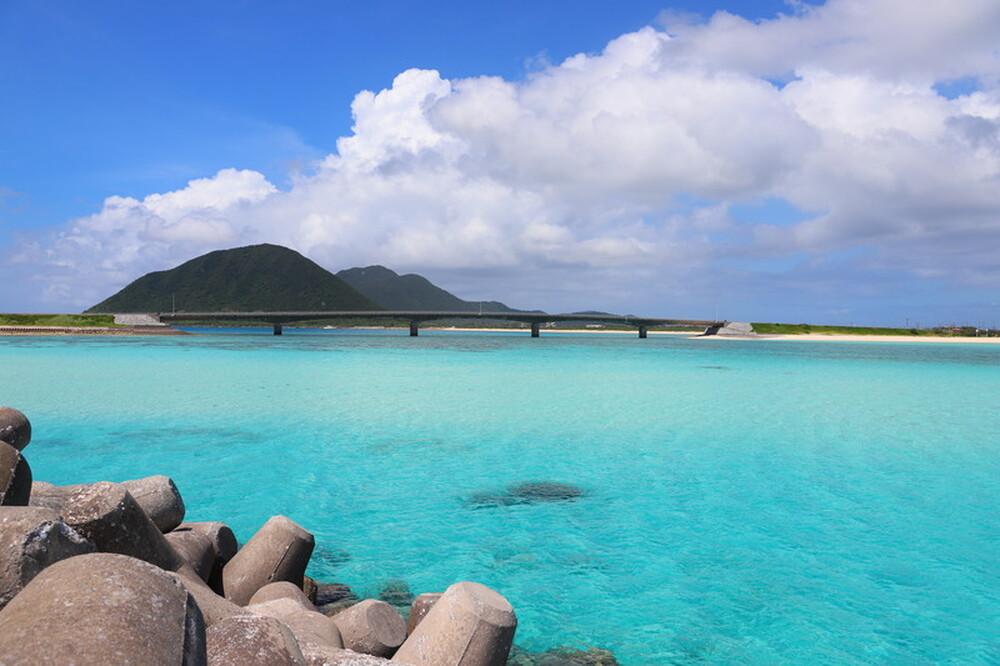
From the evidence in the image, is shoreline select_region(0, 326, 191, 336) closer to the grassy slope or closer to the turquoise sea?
the turquoise sea

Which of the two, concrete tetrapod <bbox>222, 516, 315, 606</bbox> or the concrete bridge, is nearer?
concrete tetrapod <bbox>222, 516, 315, 606</bbox>

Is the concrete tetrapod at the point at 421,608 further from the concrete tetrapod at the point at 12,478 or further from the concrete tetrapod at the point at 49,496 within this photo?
the concrete tetrapod at the point at 12,478

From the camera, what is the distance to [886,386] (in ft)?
141

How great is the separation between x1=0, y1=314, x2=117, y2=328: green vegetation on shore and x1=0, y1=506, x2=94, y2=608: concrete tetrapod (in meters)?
149

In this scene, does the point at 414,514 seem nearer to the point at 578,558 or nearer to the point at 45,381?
the point at 578,558

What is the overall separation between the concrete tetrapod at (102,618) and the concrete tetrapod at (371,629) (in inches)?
92.5

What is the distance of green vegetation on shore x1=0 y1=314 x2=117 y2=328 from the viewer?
5054 inches

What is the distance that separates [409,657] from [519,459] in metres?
12.8

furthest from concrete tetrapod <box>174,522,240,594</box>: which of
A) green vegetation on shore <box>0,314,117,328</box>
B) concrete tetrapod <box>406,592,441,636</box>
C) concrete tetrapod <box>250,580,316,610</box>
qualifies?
green vegetation on shore <box>0,314,117,328</box>

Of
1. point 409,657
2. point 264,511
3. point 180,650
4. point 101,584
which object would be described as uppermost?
point 101,584

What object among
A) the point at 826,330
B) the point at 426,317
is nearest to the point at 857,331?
the point at 826,330

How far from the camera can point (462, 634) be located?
545 cm

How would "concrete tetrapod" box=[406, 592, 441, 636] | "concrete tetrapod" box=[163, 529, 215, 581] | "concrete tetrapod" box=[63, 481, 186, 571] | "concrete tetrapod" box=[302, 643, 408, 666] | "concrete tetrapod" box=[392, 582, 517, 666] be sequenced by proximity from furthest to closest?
1. "concrete tetrapod" box=[163, 529, 215, 581]
2. "concrete tetrapod" box=[406, 592, 441, 636]
3. "concrete tetrapod" box=[63, 481, 186, 571]
4. "concrete tetrapod" box=[392, 582, 517, 666]
5. "concrete tetrapod" box=[302, 643, 408, 666]

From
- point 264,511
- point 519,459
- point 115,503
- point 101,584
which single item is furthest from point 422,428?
point 101,584
